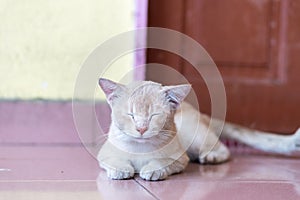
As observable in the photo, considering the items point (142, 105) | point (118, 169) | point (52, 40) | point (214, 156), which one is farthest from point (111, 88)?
point (52, 40)

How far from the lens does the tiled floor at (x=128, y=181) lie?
47.7 inches

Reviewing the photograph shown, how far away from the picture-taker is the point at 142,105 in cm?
133

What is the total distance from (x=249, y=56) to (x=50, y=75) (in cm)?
85

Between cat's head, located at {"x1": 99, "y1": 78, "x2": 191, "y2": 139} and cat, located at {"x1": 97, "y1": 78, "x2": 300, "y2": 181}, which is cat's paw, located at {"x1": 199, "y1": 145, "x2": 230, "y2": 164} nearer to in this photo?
cat, located at {"x1": 97, "y1": 78, "x2": 300, "y2": 181}

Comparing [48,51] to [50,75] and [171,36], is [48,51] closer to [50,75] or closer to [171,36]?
[50,75]

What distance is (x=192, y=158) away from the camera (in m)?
1.79

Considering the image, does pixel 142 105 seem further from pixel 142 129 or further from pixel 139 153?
pixel 139 153

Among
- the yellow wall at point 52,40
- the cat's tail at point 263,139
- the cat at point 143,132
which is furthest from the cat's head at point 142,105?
the yellow wall at point 52,40

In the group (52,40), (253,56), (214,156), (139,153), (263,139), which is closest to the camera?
(139,153)

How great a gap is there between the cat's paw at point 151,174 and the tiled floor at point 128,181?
0.06 feet

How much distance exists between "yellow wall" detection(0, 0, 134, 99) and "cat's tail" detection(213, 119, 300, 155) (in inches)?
18.4

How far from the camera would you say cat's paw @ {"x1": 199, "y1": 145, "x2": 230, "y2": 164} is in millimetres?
1756

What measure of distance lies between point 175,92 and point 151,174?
22 cm

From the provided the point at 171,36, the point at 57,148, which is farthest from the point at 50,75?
the point at 171,36
